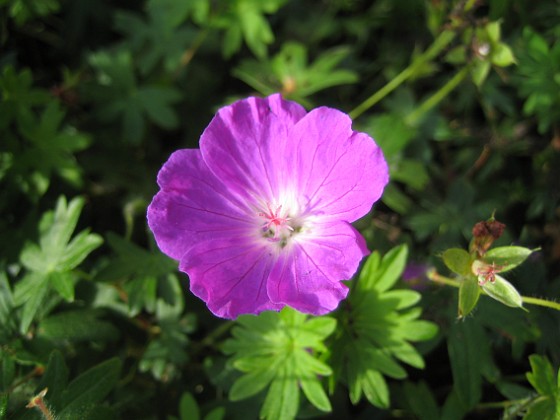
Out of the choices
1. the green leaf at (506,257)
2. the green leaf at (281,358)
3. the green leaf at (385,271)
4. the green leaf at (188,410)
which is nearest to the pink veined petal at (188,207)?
the green leaf at (281,358)

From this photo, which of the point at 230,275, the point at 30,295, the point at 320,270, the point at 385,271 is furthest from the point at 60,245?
the point at 385,271

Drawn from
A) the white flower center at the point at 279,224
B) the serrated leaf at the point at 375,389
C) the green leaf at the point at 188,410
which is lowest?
the green leaf at the point at 188,410

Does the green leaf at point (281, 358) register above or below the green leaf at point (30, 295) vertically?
below

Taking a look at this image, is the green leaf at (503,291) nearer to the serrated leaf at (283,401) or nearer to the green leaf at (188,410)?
the serrated leaf at (283,401)

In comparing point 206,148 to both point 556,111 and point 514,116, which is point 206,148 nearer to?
point 556,111

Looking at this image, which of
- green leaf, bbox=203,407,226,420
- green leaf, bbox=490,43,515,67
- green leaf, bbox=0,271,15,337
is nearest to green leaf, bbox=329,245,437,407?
green leaf, bbox=203,407,226,420

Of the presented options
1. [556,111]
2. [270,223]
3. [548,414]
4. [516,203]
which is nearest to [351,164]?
[270,223]

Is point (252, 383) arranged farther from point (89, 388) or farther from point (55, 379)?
point (55, 379)

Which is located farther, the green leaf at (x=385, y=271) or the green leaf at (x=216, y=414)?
the green leaf at (x=216, y=414)
